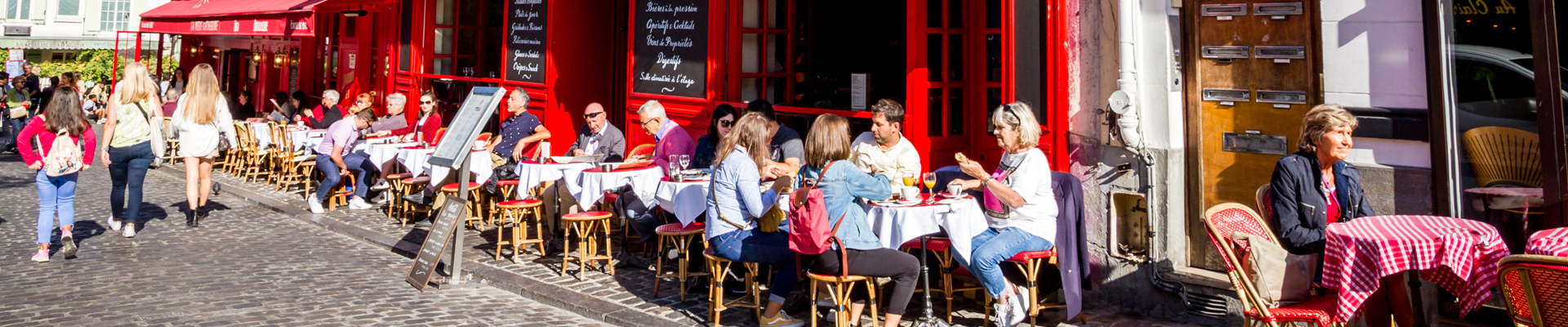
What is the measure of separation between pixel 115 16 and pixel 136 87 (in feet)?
120

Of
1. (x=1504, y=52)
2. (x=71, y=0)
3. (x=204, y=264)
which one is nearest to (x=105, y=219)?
(x=204, y=264)

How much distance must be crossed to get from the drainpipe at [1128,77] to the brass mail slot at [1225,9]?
338 mm

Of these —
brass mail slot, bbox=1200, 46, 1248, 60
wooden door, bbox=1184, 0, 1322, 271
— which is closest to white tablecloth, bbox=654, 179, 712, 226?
wooden door, bbox=1184, 0, 1322, 271

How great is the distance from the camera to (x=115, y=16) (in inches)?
1545

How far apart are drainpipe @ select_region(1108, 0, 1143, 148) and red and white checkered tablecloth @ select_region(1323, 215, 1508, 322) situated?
1559 mm

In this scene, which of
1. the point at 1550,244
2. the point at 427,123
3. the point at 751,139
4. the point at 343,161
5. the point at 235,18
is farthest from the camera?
the point at 235,18

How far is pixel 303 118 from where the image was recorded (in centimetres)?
1262

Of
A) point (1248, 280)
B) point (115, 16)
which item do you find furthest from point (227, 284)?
point (115, 16)

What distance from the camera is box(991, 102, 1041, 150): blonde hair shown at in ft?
17.6

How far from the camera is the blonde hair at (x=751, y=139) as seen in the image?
5.52 metres

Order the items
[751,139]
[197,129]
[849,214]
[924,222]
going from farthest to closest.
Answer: [197,129], [751,139], [924,222], [849,214]

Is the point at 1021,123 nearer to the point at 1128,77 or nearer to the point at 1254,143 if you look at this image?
the point at 1128,77

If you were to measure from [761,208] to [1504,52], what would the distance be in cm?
335

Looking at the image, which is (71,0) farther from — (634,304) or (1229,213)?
(1229,213)
